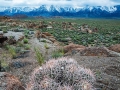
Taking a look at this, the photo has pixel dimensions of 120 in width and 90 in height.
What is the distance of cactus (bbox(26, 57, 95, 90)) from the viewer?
5.06 metres

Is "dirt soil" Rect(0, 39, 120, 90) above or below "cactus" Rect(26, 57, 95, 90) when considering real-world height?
below

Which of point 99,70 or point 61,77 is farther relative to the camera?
point 99,70

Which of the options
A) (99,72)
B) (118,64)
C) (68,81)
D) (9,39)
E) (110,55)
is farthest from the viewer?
(9,39)

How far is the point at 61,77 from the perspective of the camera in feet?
17.6

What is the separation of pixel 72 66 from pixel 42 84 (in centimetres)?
81

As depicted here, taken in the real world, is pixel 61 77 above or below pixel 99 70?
above

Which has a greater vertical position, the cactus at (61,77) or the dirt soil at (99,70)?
the cactus at (61,77)

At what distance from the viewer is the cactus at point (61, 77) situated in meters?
5.06

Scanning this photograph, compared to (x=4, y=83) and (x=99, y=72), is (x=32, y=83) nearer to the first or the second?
(x=4, y=83)

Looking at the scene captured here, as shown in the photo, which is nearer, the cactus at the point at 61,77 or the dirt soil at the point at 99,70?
the cactus at the point at 61,77

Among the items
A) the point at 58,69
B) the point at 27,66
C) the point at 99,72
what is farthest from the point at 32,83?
the point at 27,66

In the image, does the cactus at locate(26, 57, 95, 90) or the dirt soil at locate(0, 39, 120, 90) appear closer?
the cactus at locate(26, 57, 95, 90)

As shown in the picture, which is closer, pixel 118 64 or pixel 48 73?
pixel 48 73

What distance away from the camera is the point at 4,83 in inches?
297
